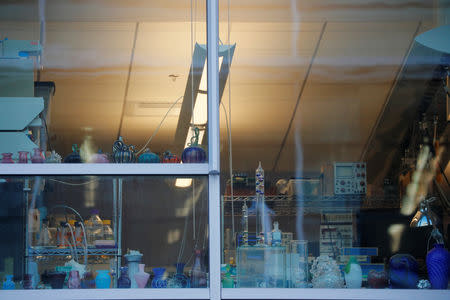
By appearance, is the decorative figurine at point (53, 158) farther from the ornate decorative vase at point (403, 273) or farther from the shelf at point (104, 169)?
the ornate decorative vase at point (403, 273)

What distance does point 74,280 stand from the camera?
2.69 metres

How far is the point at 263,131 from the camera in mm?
5508

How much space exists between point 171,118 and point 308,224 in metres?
1.50

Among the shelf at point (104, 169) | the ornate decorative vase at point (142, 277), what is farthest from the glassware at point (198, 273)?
the shelf at point (104, 169)

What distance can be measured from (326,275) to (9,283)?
1455 millimetres

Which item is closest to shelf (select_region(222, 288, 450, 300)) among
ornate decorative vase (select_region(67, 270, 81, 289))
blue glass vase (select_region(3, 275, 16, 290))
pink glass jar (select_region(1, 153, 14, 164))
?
ornate decorative vase (select_region(67, 270, 81, 289))

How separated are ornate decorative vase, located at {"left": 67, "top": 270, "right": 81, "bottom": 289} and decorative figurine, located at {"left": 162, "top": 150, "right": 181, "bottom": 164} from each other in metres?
0.64

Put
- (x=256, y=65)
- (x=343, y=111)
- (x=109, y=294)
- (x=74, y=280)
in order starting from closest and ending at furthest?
1. (x=109, y=294)
2. (x=74, y=280)
3. (x=256, y=65)
4. (x=343, y=111)

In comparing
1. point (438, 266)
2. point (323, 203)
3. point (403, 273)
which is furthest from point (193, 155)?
point (323, 203)

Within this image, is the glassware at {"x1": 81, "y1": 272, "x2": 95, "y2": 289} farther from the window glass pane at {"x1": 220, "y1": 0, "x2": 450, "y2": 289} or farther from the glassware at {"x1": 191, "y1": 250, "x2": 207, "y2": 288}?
the window glass pane at {"x1": 220, "y1": 0, "x2": 450, "y2": 289}

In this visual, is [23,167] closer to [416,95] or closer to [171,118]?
[171,118]

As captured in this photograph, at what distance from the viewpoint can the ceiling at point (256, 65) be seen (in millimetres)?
4566

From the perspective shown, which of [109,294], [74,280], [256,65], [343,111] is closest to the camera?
[109,294]

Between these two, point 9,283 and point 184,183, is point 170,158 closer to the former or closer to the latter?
point 184,183
